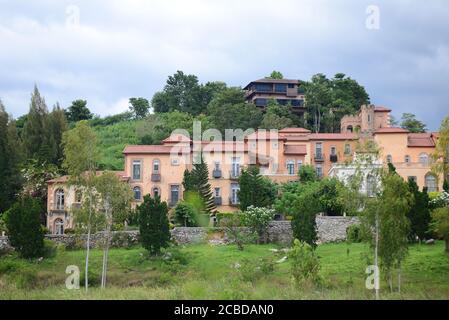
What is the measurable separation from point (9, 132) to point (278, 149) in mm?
19443

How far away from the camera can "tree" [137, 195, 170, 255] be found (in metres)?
43.2

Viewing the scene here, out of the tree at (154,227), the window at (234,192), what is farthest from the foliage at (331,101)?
the tree at (154,227)

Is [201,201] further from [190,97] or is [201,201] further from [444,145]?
[190,97]

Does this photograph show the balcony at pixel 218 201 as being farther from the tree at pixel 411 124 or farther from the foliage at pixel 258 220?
the tree at pixel 411 124

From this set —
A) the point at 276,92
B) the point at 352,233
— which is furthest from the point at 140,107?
the point at 352,233

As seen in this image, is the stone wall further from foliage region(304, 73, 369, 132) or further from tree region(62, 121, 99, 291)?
foliage region(304, 73, 369, 132)

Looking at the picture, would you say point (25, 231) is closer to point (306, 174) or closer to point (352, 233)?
point (352, 233)

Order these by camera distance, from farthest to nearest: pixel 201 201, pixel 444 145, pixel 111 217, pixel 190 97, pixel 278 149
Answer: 1. pixel 190 97
2. pixel 278 149
3. pixel 201 201
4. pixel 111 217
5. pixel 444 145

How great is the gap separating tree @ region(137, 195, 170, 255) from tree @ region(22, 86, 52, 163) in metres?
16.2

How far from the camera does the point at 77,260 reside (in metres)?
42.7

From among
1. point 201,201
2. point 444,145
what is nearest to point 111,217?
point 201,201

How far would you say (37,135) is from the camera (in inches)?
2414

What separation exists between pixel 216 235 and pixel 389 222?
16688mm

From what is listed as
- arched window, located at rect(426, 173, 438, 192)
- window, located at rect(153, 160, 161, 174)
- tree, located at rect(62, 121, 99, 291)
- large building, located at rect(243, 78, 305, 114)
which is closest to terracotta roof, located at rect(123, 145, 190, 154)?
window, located at rect(153, 160, 161, 174)
